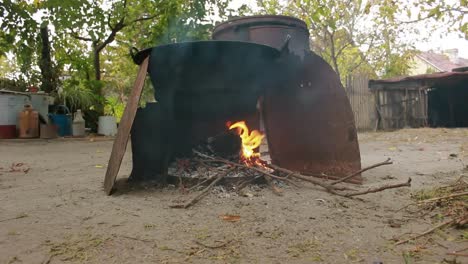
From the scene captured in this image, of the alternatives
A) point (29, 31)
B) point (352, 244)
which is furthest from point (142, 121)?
point (29, 31)

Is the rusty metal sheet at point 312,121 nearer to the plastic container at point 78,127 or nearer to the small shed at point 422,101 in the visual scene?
the plastic container at point 78,127

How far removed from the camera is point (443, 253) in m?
1.96

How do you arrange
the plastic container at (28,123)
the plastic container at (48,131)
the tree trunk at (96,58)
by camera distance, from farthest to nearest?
the tree trunk at (96,58), the plastic container at (48,131), the plastic container at (28,123)

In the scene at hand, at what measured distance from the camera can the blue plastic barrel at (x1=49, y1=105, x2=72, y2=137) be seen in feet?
30.9

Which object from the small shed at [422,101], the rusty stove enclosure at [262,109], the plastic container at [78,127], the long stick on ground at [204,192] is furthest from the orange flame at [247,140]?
→ the small shed at [422,101]

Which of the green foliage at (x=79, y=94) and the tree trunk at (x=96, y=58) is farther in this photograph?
the tree trunk at (x=96, y=58)

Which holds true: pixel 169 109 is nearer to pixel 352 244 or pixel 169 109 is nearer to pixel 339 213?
pixel 339 213

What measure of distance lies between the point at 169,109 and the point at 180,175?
0.76m

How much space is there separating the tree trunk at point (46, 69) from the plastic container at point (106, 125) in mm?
1665

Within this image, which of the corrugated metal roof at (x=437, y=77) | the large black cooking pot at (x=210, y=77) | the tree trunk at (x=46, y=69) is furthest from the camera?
the corrugated metal roof at (x=437, y=77)

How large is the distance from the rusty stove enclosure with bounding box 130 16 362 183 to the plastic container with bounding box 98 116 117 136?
7054 mm

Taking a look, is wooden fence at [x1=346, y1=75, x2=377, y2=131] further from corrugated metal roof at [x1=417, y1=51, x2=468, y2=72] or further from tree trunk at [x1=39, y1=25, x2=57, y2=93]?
corrugated metal roof at [x1=417, y1=51, x2=468, y2=72]

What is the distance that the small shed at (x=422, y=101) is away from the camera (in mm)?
14312

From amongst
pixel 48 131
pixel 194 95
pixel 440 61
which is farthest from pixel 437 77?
pixel 440 61
